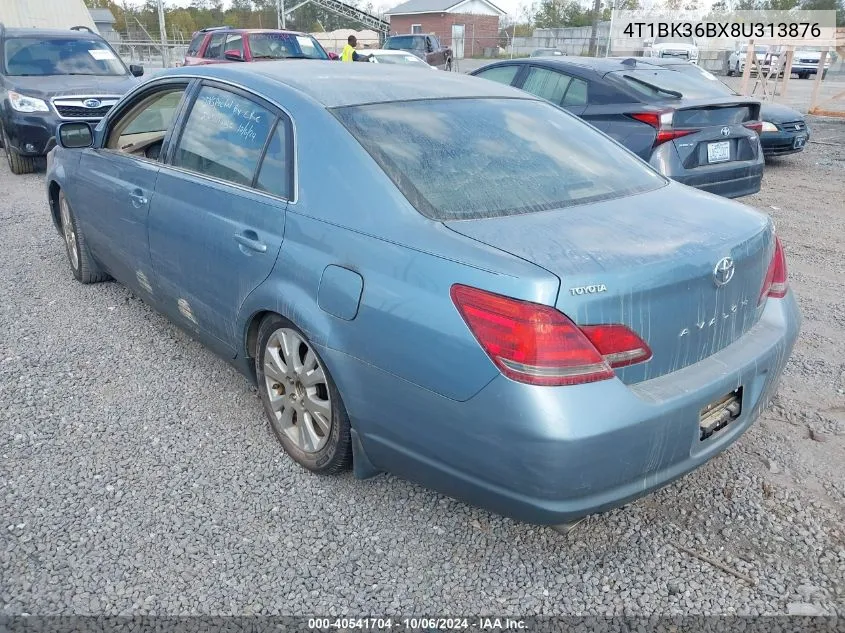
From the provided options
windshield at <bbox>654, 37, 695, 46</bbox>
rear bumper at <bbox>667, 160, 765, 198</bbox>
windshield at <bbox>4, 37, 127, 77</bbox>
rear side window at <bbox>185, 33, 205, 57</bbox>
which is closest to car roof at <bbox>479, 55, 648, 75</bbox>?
rear bumper at <bbox>667, 160, 765, 198</bbox>

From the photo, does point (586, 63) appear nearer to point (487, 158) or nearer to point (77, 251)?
point (487, 158)

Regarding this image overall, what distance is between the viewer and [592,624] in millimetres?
2166

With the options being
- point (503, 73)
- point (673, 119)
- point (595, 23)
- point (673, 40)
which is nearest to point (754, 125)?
point (673, 119)

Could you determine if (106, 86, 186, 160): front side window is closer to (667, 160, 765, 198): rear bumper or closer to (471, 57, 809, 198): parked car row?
(471, 57, 809, 198): parked car row

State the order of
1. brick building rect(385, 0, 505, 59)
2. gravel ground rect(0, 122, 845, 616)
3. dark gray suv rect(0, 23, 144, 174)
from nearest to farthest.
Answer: gravel ground rect(0, 122, 845, 616) → dark gray suv rect(0, 23, 144, 174) → brick building rect(385, 0, 505, 59)

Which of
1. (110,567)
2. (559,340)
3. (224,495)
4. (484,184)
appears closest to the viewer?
(559,340)

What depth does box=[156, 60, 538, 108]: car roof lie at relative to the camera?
2871mm

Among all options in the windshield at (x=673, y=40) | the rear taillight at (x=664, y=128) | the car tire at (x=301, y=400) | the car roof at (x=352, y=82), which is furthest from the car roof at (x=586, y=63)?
the windshield at (x=673, y=40)

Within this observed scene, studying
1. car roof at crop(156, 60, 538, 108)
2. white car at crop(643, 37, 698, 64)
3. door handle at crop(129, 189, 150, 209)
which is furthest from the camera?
white car at crop(643, 37, 698, 64)

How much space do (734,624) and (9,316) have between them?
4455mm

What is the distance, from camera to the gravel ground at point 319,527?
226 cm

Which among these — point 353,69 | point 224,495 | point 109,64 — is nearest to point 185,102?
point 353,69

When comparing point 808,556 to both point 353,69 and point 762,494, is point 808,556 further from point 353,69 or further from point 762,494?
point 353,69

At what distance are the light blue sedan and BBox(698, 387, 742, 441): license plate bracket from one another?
0.01 metres
